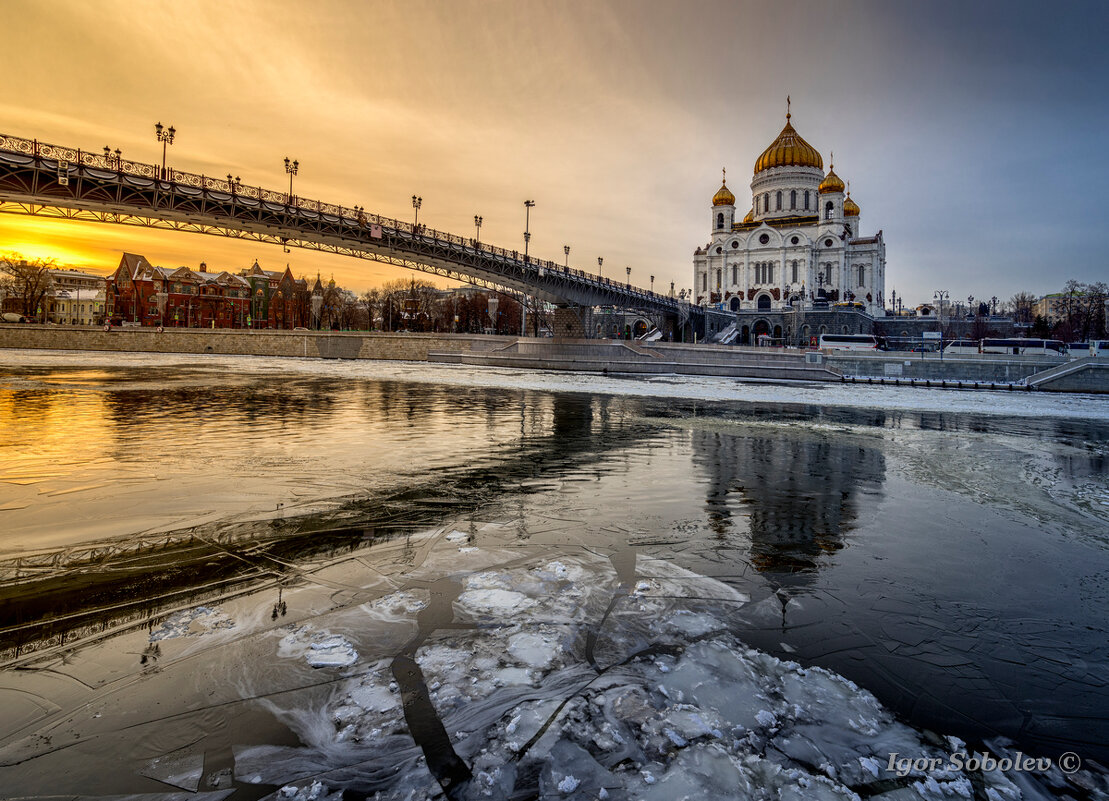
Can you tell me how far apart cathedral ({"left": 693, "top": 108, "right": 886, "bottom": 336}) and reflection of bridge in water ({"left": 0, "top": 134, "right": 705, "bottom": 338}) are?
41612 millimetres

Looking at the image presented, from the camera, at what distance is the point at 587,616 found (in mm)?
4102

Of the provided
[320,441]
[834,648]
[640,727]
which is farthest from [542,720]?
[320,441]

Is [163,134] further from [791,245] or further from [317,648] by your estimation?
[791,245]

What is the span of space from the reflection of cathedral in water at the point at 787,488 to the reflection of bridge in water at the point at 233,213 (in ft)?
124

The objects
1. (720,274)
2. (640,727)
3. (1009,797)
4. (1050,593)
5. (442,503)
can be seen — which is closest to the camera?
(1009,797)

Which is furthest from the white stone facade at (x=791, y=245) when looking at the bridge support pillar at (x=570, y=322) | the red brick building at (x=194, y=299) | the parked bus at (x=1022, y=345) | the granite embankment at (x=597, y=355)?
the red brick building at (x=194, y=299)

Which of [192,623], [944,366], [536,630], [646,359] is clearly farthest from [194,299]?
[536,630]

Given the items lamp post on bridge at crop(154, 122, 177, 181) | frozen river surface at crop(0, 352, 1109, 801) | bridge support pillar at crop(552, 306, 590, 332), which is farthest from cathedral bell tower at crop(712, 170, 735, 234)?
frozen river surface at crop(0, 352, 1109, 801)

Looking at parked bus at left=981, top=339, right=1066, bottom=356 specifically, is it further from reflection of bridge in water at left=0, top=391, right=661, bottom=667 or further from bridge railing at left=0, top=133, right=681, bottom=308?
reflection of bridge in water at left=0, top=391, right=661, bottom=667

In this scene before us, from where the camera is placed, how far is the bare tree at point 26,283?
252 ft

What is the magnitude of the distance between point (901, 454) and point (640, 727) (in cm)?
1059

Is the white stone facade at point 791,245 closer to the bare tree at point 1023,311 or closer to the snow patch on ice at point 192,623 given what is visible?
the bare tree at point 1023,311

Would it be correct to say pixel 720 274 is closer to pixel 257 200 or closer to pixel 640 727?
pixel 257 200

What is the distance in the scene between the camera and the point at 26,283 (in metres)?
75.4
